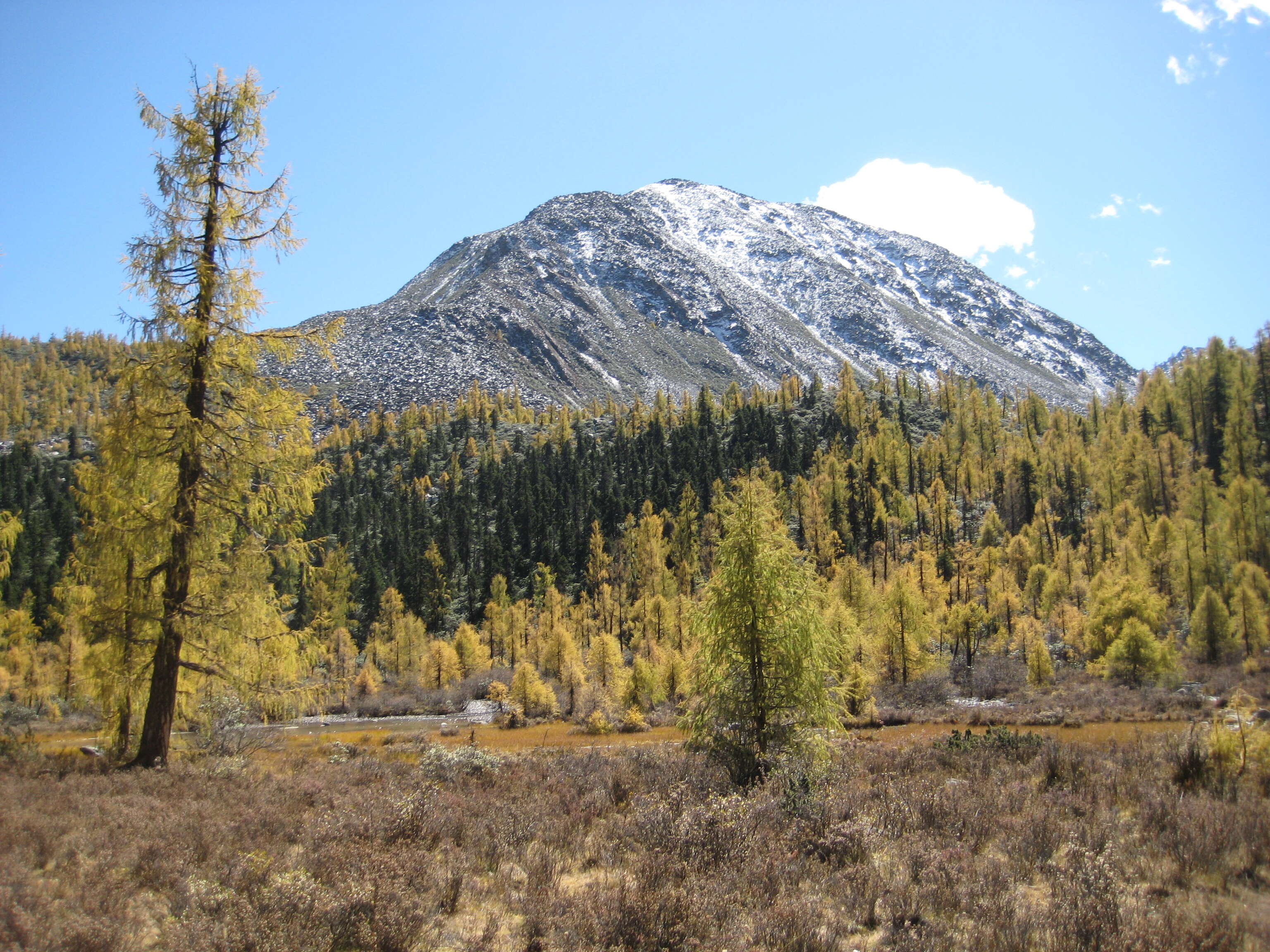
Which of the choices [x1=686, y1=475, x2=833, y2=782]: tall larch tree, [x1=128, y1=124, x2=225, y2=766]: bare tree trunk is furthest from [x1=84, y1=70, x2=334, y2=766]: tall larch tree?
[x1=686, y1=475, x2=833, y2=782]: tall larch tree

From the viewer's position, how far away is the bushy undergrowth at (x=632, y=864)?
5.62m

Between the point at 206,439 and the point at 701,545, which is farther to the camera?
the point at 701,545

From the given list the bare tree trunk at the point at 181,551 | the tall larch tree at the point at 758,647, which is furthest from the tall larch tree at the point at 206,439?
the tall larch tree at the point at 758,647

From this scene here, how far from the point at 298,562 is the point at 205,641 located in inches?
77.3

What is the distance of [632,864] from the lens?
7.38 metres

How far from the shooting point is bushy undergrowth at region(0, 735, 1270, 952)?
5.62 meters

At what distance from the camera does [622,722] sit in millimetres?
40562

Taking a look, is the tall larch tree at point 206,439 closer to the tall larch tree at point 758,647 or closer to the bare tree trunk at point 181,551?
the bare tree trunk at point 181,551

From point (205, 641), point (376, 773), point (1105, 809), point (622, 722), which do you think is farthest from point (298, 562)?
point (622, 722)

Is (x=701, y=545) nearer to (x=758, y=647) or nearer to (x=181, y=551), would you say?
(x=758, y=647)

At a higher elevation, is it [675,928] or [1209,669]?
[675,928]

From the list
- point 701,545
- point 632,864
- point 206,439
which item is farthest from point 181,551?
point 701,545

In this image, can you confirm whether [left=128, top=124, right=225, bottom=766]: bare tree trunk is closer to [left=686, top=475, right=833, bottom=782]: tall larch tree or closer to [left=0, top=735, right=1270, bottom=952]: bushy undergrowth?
[left=0, top=735, right=1270, bottom=952]: bushy undergrowth

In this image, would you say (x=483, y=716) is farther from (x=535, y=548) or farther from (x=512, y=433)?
(x=512, y=433)
